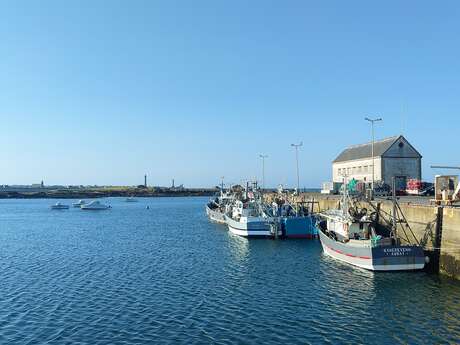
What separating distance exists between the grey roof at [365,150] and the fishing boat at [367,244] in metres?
22.1

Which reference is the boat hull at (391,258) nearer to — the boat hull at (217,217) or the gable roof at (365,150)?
the gable roof at (365,150)

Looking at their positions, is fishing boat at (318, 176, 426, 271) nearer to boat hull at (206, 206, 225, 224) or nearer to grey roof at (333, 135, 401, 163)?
grey roof at (333, 135, 401, 163)

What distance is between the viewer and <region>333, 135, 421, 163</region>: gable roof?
219 feet

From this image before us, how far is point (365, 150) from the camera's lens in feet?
240

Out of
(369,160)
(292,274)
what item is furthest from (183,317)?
(369,160)

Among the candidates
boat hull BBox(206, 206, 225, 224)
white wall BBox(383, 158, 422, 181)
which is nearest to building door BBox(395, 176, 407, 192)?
white wall BBox(383, 158, 422, 181)

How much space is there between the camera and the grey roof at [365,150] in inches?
2636

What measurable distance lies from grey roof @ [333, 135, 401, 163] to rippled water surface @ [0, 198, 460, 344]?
2830 cm

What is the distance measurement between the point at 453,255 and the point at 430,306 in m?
7.29

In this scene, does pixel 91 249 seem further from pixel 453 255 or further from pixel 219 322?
pixel 453 255

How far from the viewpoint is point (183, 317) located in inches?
923

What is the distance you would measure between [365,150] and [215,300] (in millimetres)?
52906

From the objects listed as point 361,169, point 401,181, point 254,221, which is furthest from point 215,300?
point 361,169

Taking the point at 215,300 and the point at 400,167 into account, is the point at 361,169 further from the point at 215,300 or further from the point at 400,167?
the point at 215,300
